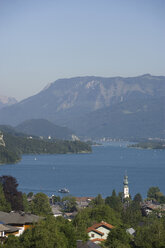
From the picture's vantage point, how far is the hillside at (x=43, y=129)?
170000mm

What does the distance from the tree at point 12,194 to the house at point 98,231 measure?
462cm

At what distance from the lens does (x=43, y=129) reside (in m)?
179

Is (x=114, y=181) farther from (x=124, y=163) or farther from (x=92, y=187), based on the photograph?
(x=124, y=163)

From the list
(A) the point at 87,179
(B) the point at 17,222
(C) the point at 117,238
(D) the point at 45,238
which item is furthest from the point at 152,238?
(A) the point at 87,179

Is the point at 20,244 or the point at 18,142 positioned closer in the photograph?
the point at 20,244

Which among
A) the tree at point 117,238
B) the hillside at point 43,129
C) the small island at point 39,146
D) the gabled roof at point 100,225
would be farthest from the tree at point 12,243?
the hillside at point 43,129

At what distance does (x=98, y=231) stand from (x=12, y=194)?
618 cm

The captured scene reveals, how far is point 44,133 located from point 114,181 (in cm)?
12566

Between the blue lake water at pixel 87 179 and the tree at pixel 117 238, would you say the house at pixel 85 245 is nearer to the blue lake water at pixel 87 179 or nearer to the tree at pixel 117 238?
the tree at pixel 117 238

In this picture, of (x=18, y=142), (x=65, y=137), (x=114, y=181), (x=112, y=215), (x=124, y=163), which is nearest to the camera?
(x=112, y=215)

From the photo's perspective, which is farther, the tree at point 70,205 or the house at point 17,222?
the tree at point 70,205

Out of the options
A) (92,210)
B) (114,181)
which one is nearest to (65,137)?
(114,181)

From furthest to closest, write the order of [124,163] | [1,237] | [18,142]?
[18,142], [124,163], [1,237]

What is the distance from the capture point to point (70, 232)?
15.2 meters
